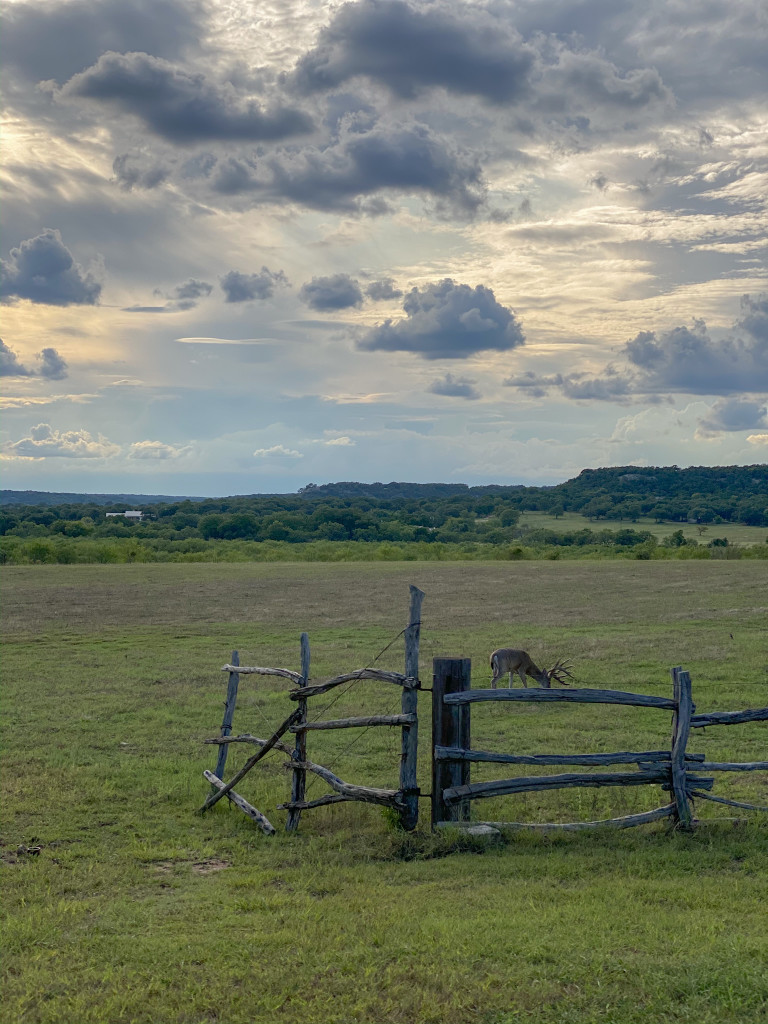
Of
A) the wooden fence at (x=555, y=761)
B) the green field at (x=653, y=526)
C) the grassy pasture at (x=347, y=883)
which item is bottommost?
A: the grassy pasture at (x=347, y=883)

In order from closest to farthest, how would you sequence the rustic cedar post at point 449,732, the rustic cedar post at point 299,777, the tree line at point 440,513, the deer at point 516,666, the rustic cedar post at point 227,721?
the rustic cedar post at point 449,732 < the rustic cedar post at point 299,777 < the rustic cedar post at point 227,721 < the deer at point 516,666 < the tree line at point 440,513

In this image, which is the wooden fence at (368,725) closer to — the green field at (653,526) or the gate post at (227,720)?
the gate post at (227,720)

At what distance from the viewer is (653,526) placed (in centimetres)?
13138

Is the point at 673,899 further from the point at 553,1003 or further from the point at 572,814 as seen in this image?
the point at 572,814

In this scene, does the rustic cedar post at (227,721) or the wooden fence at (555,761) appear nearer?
the wooden fence at (555,761)

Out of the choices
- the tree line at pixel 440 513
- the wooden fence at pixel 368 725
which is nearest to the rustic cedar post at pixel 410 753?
the wooden fence at pixel 368 725

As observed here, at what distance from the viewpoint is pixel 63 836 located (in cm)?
991

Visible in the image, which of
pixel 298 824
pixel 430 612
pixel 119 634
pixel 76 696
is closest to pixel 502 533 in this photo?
pixel 430 612

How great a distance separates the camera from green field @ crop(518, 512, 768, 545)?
4466 inches

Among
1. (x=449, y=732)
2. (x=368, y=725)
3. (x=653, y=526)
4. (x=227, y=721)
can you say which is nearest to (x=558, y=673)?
(x=227, y=721)

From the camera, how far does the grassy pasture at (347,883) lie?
584cm

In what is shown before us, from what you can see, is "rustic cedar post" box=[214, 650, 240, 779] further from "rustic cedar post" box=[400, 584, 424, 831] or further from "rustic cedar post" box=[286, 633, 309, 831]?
"rustic cedar post" box=[400, 584, 424, 831]

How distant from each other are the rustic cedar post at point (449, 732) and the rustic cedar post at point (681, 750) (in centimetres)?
233

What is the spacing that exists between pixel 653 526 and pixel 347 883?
426 feet
